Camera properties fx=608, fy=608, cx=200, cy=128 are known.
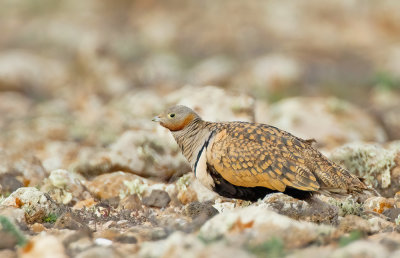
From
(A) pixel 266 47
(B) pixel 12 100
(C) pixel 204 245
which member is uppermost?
(A) pixel 266 47

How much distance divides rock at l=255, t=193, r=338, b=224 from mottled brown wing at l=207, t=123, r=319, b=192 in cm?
34

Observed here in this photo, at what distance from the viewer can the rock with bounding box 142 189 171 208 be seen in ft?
27.4

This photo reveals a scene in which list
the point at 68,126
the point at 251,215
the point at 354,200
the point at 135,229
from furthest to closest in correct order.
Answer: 1. the point at 68,126
2. the point at 354,200
3. the point at 135,229
4. the point at 251,215

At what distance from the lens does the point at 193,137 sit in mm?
7574

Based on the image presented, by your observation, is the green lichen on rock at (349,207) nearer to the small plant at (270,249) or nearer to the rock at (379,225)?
the rock at (379,225)

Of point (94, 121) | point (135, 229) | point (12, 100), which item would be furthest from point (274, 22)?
point (135, 229)

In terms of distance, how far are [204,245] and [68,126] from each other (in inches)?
409

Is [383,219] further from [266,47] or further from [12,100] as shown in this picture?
[266,47]

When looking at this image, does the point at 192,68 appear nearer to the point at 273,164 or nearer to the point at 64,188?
the point at 64,188

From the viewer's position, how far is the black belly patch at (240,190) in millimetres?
6867

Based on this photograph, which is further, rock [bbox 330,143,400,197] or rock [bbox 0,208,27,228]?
rock [bbox 330,143,400,197]

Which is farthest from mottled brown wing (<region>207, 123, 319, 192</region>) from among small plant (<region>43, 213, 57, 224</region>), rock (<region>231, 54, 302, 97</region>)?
rock (<region>231, 54, 302, 97</region>)

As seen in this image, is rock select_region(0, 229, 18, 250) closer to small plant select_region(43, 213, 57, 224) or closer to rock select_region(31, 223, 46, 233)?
rock select_region(31, 223, 46, 233)

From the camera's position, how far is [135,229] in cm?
617
